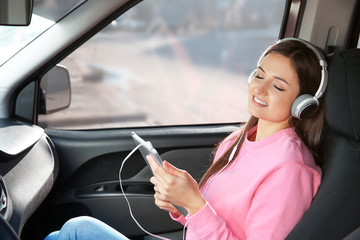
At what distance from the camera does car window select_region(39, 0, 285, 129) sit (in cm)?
459

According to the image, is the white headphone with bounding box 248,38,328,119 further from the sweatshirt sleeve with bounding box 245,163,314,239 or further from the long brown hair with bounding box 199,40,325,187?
the sweatshirt sleeve with bounding box 245,163,314,239

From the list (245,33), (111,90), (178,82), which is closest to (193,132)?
(111,90)

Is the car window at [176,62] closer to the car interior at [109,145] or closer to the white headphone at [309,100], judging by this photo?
the car interior at [109,145]

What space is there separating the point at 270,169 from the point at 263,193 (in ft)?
0.22

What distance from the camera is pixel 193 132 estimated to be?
2.13 metres

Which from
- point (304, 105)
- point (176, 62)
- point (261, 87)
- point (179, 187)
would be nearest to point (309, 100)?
point (304, 105)

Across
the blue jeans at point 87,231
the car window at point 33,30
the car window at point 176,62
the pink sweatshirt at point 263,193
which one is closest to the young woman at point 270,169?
the pink sweatshirt at point 263,193

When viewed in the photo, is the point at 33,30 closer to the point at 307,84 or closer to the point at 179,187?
the point at 179,187

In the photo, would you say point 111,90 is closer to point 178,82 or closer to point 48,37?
point 178,82

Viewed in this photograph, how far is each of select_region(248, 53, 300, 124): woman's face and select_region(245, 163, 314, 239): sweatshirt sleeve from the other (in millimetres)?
175

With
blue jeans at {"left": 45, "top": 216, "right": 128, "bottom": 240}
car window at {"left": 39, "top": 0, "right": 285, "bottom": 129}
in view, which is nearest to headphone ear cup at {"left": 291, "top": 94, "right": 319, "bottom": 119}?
blue jeans at {"left": 45, "top": 216, "right": 128, "bottom": 240}

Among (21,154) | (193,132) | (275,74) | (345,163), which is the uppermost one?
(275,74)

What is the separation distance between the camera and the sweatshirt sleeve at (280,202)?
111cm

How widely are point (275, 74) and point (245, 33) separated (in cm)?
633
